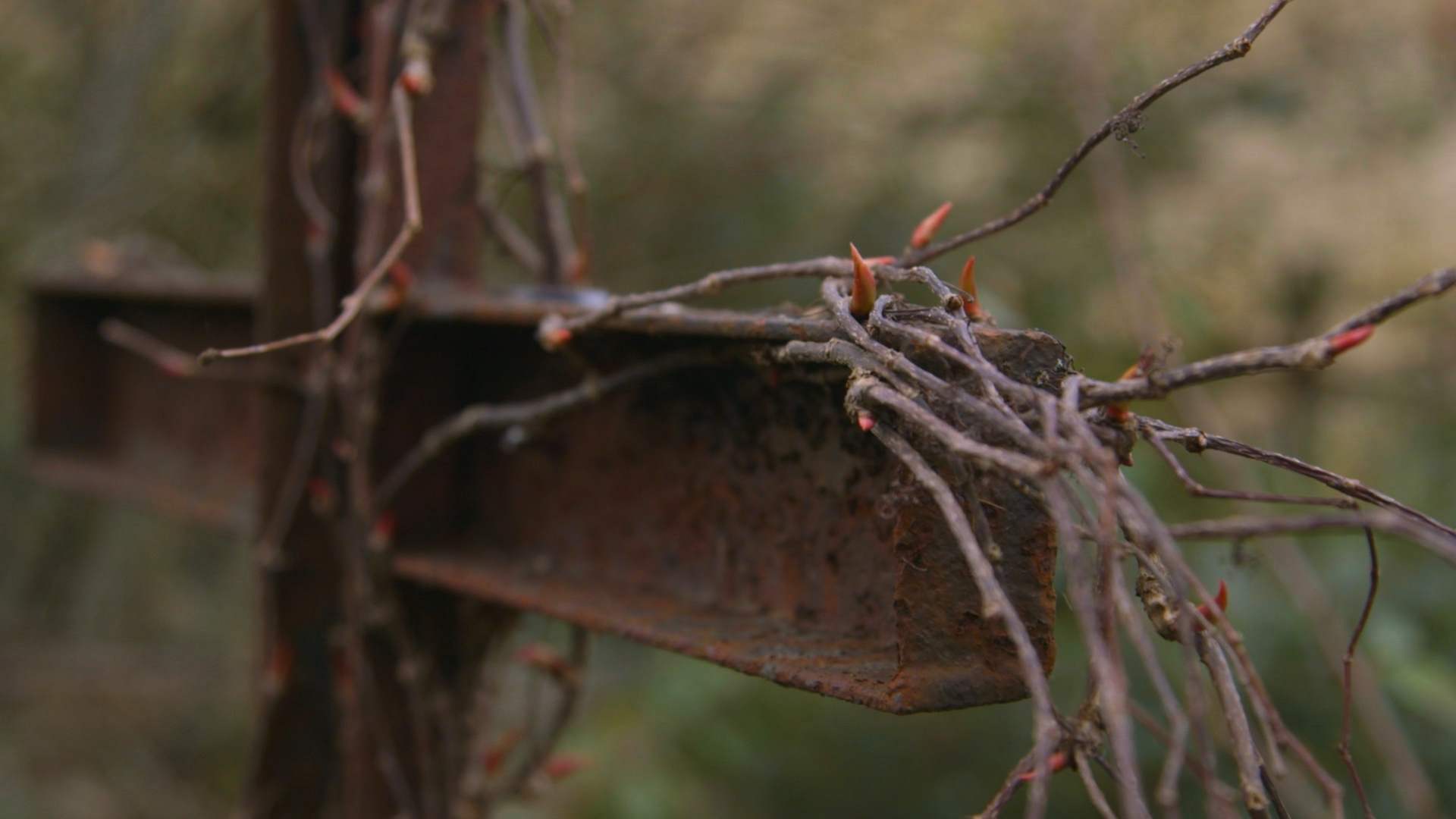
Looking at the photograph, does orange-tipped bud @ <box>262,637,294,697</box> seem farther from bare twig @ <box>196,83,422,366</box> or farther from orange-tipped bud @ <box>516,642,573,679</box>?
bare twig @ <box>196,83,422,366</box>

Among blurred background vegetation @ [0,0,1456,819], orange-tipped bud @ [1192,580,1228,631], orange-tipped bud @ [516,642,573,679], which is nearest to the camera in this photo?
orange-tipped bud @ [1192,580,1228,631]

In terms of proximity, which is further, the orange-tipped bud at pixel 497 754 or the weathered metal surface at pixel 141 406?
the weathered metal surface at pixel 141 406

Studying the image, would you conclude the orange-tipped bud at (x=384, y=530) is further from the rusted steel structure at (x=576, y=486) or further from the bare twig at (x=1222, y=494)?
the bare twig at (x=1222, y=494)

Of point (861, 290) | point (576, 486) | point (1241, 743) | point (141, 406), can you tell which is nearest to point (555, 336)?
point (576, 486)

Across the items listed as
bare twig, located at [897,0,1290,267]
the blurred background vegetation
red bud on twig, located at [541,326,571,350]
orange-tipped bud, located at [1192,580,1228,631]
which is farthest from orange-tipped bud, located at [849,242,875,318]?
the blurred background vegetation

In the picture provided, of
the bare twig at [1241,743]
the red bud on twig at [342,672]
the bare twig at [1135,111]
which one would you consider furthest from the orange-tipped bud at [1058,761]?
the red bud on twig at [342,672]
